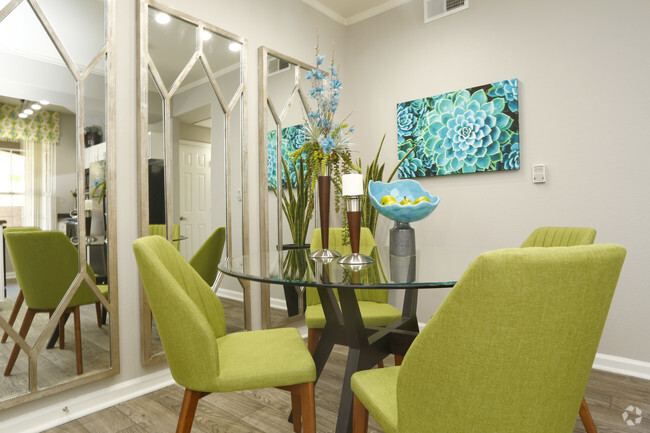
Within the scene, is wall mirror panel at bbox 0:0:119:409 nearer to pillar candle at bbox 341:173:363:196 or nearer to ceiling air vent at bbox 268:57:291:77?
ceiling air vent at bbox 268:57:291:77

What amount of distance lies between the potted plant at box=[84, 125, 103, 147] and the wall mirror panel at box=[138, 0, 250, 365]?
217 mm

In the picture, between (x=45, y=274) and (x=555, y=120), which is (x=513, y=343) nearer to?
(x=45, y=274)

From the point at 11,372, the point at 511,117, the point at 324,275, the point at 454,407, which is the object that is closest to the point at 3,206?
the point at 11,372

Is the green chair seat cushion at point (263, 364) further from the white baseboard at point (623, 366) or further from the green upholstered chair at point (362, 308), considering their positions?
the white baseboard at point (623, 366)

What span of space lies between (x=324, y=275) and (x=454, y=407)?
24.4 inches

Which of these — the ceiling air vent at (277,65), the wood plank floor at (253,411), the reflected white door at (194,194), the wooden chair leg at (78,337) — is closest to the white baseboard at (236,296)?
the reflected white door at (194,194)

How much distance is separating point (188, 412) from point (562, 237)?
1807 millimetres

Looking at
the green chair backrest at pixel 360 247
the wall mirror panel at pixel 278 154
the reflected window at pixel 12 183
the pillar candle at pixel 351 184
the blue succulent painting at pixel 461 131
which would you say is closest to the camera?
the pillar candle at pixel 351 184

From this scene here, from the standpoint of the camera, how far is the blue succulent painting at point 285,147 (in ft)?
10.2

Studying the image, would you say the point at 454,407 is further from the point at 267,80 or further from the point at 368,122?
the point at 368,122

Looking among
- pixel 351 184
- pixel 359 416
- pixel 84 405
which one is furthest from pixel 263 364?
pixel 84 405

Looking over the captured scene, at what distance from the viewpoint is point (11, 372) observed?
182 cm

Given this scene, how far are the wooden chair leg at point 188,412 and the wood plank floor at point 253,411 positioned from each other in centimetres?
71

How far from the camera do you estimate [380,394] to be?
1083mm
